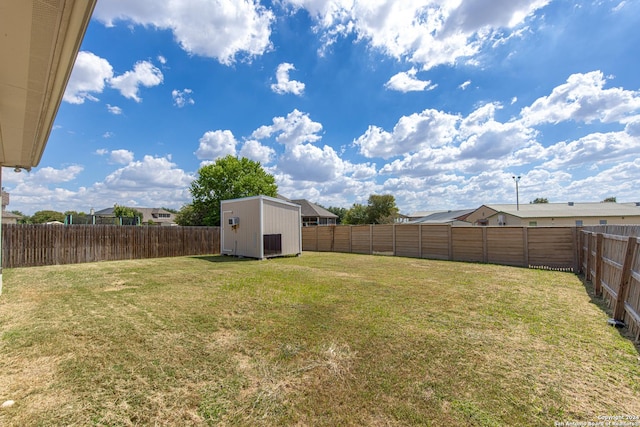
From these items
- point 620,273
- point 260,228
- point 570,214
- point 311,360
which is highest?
point 570,214

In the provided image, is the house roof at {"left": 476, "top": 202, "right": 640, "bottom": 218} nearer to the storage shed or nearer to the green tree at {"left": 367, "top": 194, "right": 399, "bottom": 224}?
the green tree at {"left": 367, "top": 194, "right": 399, "bottom": 224}

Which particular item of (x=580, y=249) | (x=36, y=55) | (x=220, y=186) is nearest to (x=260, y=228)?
(x=36, y=55)

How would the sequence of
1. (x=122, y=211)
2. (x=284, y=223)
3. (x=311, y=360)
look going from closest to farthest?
(x=311, y=360) < (x=284, y=223) < (x=122, y=211)

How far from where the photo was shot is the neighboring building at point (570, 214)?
22.1 metres

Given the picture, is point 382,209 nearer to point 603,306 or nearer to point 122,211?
point 603,306

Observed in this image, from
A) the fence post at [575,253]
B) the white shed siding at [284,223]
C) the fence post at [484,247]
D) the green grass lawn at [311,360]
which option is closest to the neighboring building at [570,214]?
the fence post at [484,247]

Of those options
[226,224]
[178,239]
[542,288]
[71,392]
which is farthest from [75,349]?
[178,239]

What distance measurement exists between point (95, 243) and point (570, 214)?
109 feet

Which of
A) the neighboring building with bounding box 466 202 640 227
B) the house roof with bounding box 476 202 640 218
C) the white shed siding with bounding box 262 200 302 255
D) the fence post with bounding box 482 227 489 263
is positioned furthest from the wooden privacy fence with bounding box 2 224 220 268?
the house roof with bounding box 476 202 640 218

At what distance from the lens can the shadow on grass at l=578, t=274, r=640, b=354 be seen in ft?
10.2

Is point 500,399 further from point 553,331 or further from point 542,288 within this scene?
point 542,288

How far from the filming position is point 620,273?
390 cm

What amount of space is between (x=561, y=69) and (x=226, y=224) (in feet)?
48.3

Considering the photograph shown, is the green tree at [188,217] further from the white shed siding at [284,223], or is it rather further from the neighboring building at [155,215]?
the neighboring building at [155,215]
